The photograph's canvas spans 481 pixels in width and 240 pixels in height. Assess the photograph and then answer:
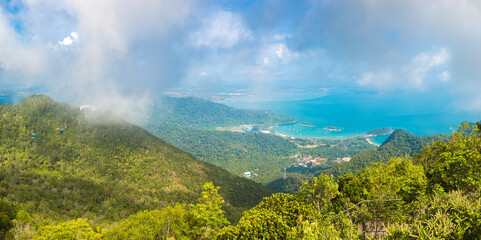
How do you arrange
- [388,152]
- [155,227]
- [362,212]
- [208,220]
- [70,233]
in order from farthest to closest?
[388,152] → [155,227] → [70,233] → [208,220] → [362,212]

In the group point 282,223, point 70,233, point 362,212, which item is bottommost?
point 70,233

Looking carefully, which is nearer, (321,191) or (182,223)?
(321,191)

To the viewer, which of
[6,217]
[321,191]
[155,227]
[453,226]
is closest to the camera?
[453,226]

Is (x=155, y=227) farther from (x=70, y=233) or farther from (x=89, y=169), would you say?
(x=89, y=169)

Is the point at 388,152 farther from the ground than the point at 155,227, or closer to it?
farther from the ground

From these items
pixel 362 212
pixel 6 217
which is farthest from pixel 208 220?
pixel 6 217

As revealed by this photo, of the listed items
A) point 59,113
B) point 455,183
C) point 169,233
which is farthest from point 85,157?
point 455,183

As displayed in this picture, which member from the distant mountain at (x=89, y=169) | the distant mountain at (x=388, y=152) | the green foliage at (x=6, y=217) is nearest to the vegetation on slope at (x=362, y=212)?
the green foliage at (x=6, y=217)

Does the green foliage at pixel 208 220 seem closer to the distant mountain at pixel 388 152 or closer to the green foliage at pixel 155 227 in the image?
the green foliage at pixel 155 227
